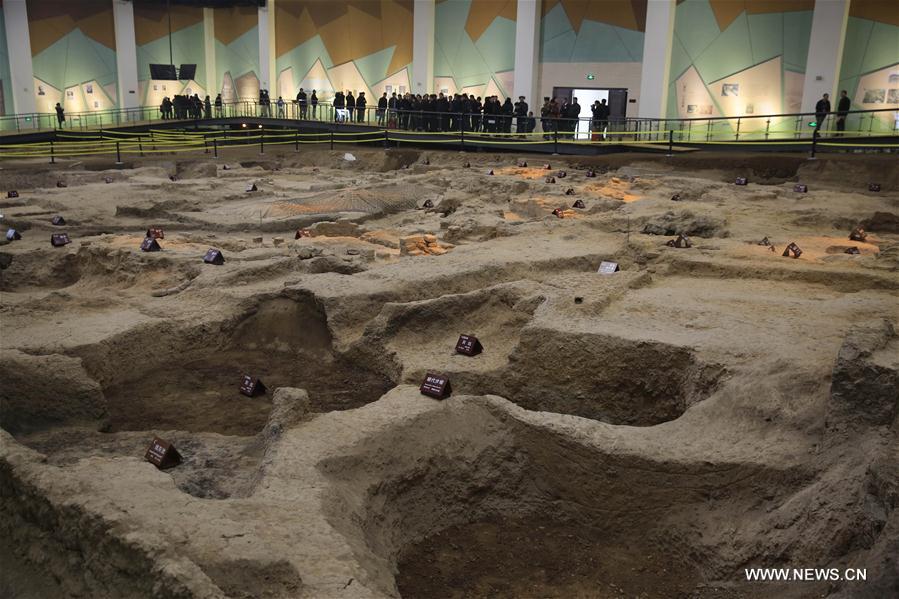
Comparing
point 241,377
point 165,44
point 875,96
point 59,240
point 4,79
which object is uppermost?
point 165,44

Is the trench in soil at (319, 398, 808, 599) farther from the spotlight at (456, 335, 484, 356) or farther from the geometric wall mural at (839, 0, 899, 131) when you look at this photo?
the geometric wall mural at (839, 0, 899, 131)

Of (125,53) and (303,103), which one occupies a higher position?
(125,53)

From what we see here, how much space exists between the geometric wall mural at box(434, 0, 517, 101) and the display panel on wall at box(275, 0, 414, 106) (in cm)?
152

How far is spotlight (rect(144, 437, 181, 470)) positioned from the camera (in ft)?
13.7

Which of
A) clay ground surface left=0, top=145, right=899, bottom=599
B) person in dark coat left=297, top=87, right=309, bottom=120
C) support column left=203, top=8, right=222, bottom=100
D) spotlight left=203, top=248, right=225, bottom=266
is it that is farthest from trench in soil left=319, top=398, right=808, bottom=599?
support column left=203, top=8, right=222, bottom=100

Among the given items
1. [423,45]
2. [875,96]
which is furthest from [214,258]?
[423,45]

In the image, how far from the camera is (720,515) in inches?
151

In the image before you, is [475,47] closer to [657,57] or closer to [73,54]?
[657,57]

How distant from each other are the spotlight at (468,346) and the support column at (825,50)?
1594 cm

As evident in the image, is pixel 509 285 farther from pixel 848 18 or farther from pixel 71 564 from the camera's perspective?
pixel 848 18

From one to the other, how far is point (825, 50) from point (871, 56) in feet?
3.42

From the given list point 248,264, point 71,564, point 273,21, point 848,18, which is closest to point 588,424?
point 71,564

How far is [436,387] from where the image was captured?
4.68m

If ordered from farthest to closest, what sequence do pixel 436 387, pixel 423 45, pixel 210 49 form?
pixel 210 49, pixel 423 45, pixel 436 387
